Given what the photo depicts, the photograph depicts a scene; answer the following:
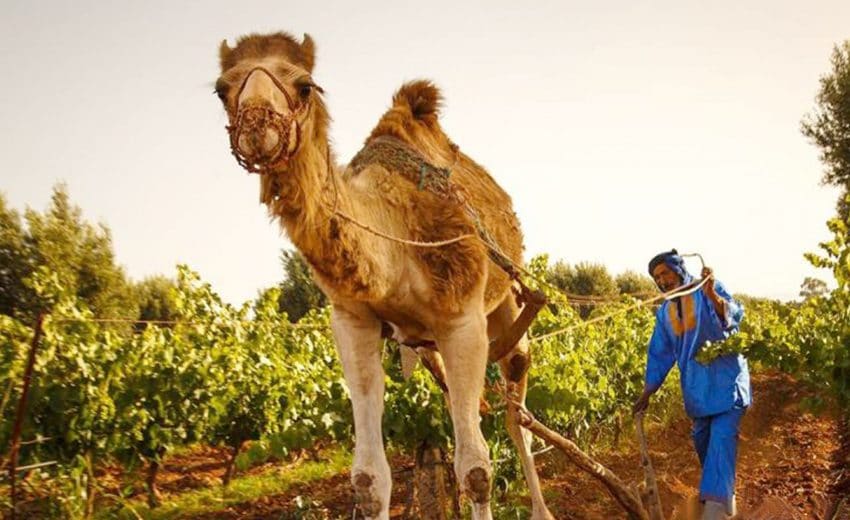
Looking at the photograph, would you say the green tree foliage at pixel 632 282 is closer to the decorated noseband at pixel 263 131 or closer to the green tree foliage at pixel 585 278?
the green tree foliage at pixel 585 278

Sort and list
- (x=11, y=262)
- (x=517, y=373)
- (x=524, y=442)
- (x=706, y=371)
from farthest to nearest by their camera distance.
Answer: (x=11, y=262)
(x=517, y=373)
(x=524, y=442)
(x=706, y=371)

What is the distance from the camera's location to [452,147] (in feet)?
19.5

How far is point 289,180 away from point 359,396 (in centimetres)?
134

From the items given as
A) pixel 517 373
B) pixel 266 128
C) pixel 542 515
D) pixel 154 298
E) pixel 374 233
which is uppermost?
pixel 154 298

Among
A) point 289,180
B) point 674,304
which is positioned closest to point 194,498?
point 674,304

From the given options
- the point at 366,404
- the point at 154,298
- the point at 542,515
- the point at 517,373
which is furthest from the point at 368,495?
the point at 154,298

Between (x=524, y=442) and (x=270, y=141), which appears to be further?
(x=524, y=442)

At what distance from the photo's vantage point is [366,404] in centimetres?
429

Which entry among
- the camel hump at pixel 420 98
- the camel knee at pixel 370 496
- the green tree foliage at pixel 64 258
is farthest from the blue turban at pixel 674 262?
the green tree foliage at pixel 64 258

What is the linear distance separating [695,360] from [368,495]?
8.45 feet

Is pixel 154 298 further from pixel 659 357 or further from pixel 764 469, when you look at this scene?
pixel 659 357

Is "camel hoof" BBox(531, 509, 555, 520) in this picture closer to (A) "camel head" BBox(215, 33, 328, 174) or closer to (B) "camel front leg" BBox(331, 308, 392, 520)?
(B) "camel front leg" BBox(331, 308, 392, 520)

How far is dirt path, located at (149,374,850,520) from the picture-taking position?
21.8 feet

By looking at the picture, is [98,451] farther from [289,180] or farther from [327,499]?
[289,180]
